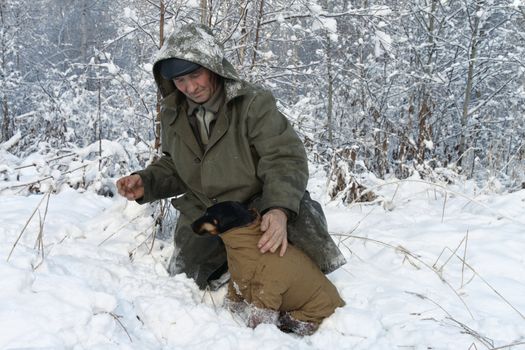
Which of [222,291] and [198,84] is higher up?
[198,84]

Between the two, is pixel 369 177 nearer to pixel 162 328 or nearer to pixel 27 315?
pixel 162 328

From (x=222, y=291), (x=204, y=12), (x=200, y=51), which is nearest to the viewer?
(x=200, y=51)

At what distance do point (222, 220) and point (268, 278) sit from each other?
308mm

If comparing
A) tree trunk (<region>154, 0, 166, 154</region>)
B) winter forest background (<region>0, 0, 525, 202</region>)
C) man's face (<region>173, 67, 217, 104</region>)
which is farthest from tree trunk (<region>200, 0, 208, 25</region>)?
man's face (<region>173, 67, 217, 104</region>)

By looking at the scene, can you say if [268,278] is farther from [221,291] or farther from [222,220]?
[221,291]

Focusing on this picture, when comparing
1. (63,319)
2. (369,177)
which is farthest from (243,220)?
(369,177)

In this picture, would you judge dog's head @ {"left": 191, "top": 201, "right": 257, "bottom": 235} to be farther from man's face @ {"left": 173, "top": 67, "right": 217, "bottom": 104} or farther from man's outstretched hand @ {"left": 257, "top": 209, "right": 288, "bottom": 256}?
man's face @ {"left": 173, "top": 67, "right": 217, "bottom": 104}

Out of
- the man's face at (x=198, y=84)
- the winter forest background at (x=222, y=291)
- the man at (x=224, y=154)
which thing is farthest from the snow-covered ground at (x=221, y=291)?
the man's face at (x=198, y=84)

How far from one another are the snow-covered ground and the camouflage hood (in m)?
0.99

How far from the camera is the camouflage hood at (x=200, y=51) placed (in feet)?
6.84

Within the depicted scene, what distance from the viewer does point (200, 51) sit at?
2.09 m

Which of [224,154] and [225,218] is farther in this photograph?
[224,154]

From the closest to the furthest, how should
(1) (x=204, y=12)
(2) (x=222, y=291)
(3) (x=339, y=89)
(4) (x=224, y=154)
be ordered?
1. (4) (x=224, y=154)
2. (2) (x=222, y=291)
3. (1) (x=204, y=12)
4. (3) (x=339, y=89)

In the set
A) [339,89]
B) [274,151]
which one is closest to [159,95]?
[274,151]
